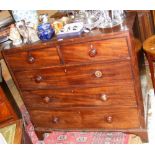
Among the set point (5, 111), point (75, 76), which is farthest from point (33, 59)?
point (5, 111)

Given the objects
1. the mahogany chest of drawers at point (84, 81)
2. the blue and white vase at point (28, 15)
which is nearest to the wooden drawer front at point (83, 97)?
the mahogany chest of drawers at point (84, 81)

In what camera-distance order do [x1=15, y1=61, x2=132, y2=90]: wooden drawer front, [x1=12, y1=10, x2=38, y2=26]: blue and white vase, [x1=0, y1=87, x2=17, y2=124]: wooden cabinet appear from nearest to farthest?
[x1=15, y1=61, x2=132, y2=90]: wooden drawer front, [x1=12, y1=10, x2=38, y2=26]: blue and white vase, [x1=0, y1=87, x2=17, y2=124]: wooden cabinet

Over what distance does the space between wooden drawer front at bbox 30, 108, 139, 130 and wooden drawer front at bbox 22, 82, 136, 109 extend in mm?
70

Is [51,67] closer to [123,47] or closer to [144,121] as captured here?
[123,47]

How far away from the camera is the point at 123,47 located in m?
1.71

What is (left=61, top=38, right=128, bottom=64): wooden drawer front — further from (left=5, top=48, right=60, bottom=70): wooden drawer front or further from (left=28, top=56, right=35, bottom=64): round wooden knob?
(left=28, top=56, right=35, bottom=64): round wooden knob

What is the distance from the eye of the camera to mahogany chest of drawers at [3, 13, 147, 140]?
1759mm

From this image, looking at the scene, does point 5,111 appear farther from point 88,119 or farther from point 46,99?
point 88,119

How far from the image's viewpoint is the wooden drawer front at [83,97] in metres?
1.92

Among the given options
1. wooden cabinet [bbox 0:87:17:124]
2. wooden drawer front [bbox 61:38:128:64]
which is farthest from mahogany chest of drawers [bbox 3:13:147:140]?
wooden cabinet [bbox 0:87:17:124]

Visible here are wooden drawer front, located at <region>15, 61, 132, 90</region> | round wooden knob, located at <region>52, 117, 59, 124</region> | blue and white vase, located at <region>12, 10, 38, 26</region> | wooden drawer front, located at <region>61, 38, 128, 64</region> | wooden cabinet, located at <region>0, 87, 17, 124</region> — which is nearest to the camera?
wooden drawer front, located at <region>61, 38, 128, 64</region>
